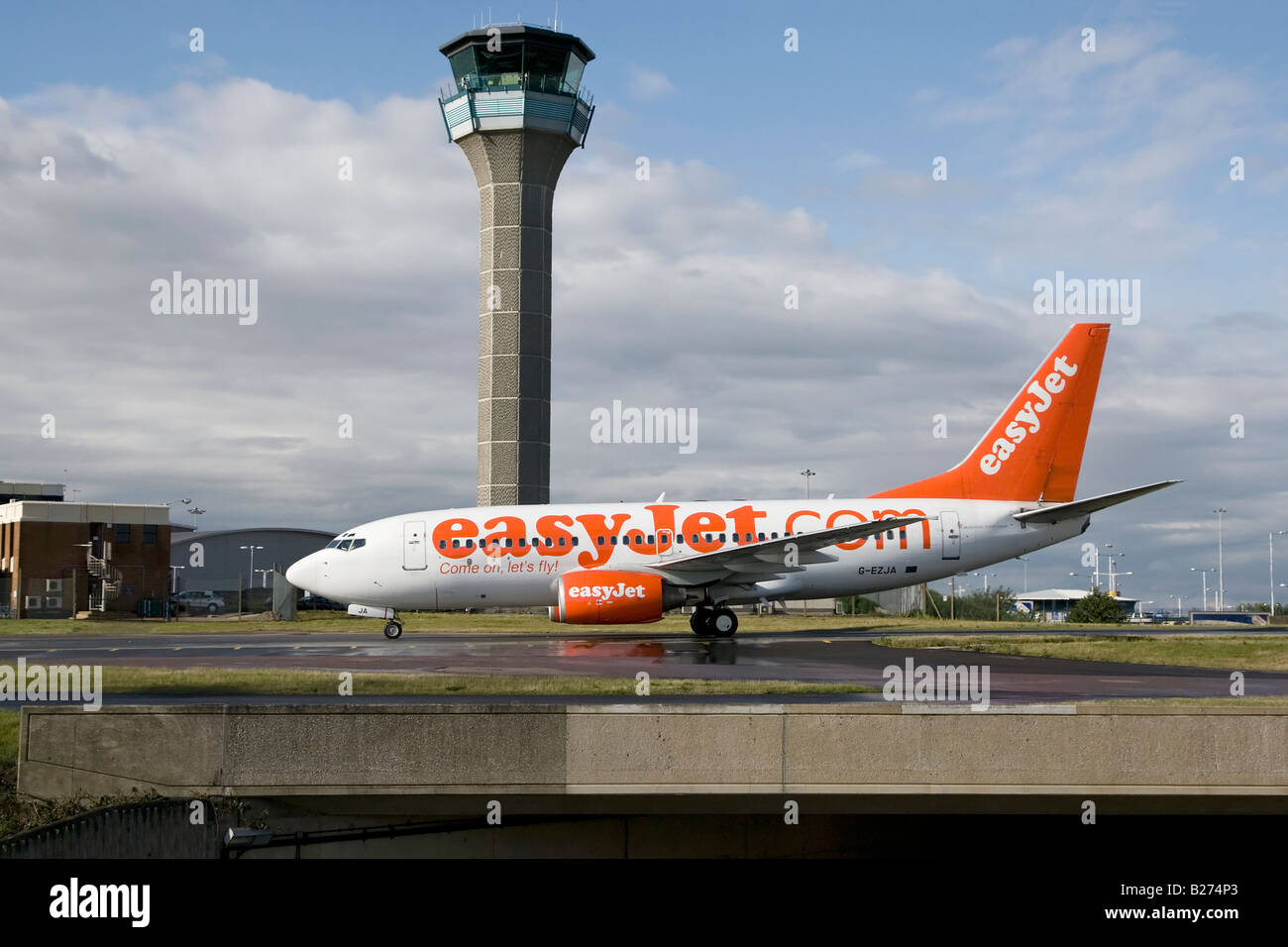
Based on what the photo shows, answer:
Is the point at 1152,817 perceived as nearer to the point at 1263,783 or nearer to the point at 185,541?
the point at 1263,783

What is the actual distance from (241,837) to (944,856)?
770 cm

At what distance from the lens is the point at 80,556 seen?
71875 mm

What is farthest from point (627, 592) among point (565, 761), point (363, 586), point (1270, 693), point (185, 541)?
point (185, 541)

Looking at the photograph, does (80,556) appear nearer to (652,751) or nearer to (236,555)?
(236,555)

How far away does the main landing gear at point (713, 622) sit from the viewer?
30.2 meters

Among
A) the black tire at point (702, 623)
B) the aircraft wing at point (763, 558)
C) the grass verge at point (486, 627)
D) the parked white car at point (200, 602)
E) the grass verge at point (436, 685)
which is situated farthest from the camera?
the parked white car at point (200, 602)

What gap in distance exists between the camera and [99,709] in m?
11.7

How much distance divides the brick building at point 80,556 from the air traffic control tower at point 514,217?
21.4m

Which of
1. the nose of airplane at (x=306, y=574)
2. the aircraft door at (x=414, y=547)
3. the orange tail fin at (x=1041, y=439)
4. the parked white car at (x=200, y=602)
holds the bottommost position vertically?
the parked white car at (x=200, y=602)

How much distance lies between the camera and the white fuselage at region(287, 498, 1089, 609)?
103 feet

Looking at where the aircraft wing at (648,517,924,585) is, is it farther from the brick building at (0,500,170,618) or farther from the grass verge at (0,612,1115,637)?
the brick building at (0,500,170,618)

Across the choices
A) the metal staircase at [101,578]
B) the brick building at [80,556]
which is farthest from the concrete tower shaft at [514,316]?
the metal staircase at [101,578]

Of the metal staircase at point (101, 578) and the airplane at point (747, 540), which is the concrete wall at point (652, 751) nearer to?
the airplane at point (747, 540)

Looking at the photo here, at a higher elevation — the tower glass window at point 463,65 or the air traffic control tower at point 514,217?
the tower glass window at point 463,65
